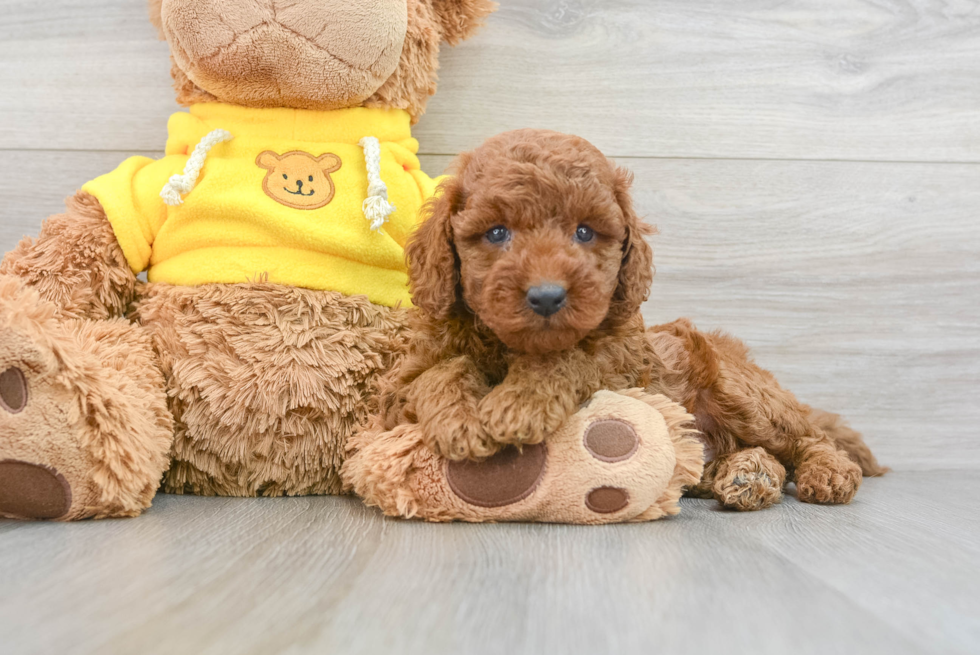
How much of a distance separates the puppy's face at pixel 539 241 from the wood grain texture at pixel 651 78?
27.2 inches

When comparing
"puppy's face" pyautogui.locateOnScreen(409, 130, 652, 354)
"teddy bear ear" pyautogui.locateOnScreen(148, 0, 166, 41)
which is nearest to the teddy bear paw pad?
"puppy's face" pyautogui.locateOnScreen(409, 130, 652, 354)

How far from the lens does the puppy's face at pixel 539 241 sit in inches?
41.9

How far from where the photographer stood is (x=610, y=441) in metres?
1.15

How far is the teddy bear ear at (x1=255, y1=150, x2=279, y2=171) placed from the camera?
4.73ft

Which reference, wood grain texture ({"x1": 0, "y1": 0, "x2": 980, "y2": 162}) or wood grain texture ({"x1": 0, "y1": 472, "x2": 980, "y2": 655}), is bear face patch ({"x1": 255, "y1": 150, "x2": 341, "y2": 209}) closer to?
wood grain texture ({"x1": 0, "y1": 0, "x2": 980, "y2": 162})

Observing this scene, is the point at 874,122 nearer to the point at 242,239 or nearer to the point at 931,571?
the point at 931,571

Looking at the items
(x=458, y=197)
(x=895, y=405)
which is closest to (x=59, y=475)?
(x=458, y=197)

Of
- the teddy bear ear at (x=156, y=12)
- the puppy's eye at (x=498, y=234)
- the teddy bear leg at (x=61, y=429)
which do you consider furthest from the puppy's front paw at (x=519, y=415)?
the teddy bear ear at (x=156, y=12)

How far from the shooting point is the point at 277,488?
1387 mm

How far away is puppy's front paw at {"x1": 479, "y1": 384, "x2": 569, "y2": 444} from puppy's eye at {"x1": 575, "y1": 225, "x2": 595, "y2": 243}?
0.84 feet

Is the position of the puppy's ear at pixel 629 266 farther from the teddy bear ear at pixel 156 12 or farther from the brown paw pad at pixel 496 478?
the teddy bear ear at pixel 156 12

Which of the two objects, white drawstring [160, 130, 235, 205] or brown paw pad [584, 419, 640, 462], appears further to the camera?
white drawstring [160, 130, 235, 205]

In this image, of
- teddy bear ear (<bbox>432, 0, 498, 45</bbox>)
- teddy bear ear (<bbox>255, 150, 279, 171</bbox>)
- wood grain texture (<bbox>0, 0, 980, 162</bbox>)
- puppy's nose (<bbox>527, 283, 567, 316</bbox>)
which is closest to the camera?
puppy's nose (<bbox>527, 283, 567, 316</bbox>)

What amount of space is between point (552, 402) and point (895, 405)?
1.26 metres
